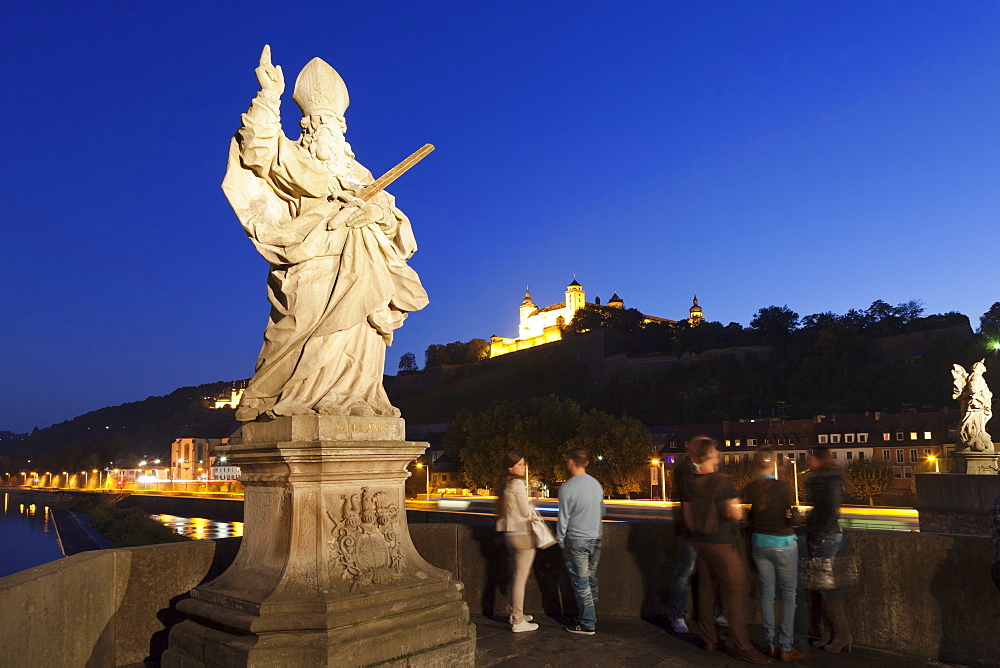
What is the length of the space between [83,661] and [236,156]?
2.78m

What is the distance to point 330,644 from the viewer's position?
11.1 ft

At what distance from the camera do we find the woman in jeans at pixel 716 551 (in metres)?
4.32

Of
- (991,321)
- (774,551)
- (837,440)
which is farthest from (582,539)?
(991,321)

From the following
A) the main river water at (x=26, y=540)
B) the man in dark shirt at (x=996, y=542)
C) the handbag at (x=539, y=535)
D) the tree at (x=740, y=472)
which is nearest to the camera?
the man in dark shirt at (x=996, y=542)

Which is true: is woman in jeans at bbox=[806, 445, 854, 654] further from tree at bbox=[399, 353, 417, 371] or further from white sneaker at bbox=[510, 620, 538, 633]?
tree at bbox=[399, 353, 417, 371]

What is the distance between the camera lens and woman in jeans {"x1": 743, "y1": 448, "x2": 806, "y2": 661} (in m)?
4.30

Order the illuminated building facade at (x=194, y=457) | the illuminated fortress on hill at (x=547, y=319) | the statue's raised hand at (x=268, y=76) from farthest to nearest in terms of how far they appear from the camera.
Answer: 1. the illuminated fortress on hill at (x=547, y=319)
2. the illuminated building facade at (x=194, y=457)
3. the statue's raised hand at (x=268, y=76)

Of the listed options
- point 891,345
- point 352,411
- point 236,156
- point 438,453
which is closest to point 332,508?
point 352,411

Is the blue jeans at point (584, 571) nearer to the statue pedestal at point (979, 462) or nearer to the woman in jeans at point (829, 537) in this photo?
the woman in jeans at point (829, 537)

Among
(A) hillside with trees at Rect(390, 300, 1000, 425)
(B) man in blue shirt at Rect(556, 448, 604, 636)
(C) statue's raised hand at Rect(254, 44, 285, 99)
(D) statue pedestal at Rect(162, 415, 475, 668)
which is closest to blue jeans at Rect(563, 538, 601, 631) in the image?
(B) man in blue shirt at Rect(556, 448, 604, 636)

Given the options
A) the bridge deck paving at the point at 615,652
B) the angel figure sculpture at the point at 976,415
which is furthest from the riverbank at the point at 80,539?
the angel figure sculpture at the point at 976,415

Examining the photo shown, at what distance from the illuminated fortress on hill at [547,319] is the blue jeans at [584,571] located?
12412 cm

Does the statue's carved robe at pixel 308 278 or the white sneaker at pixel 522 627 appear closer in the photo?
the statue's carved robe at pixel 308 278

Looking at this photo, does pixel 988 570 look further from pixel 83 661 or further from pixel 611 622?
pixel 83 661
